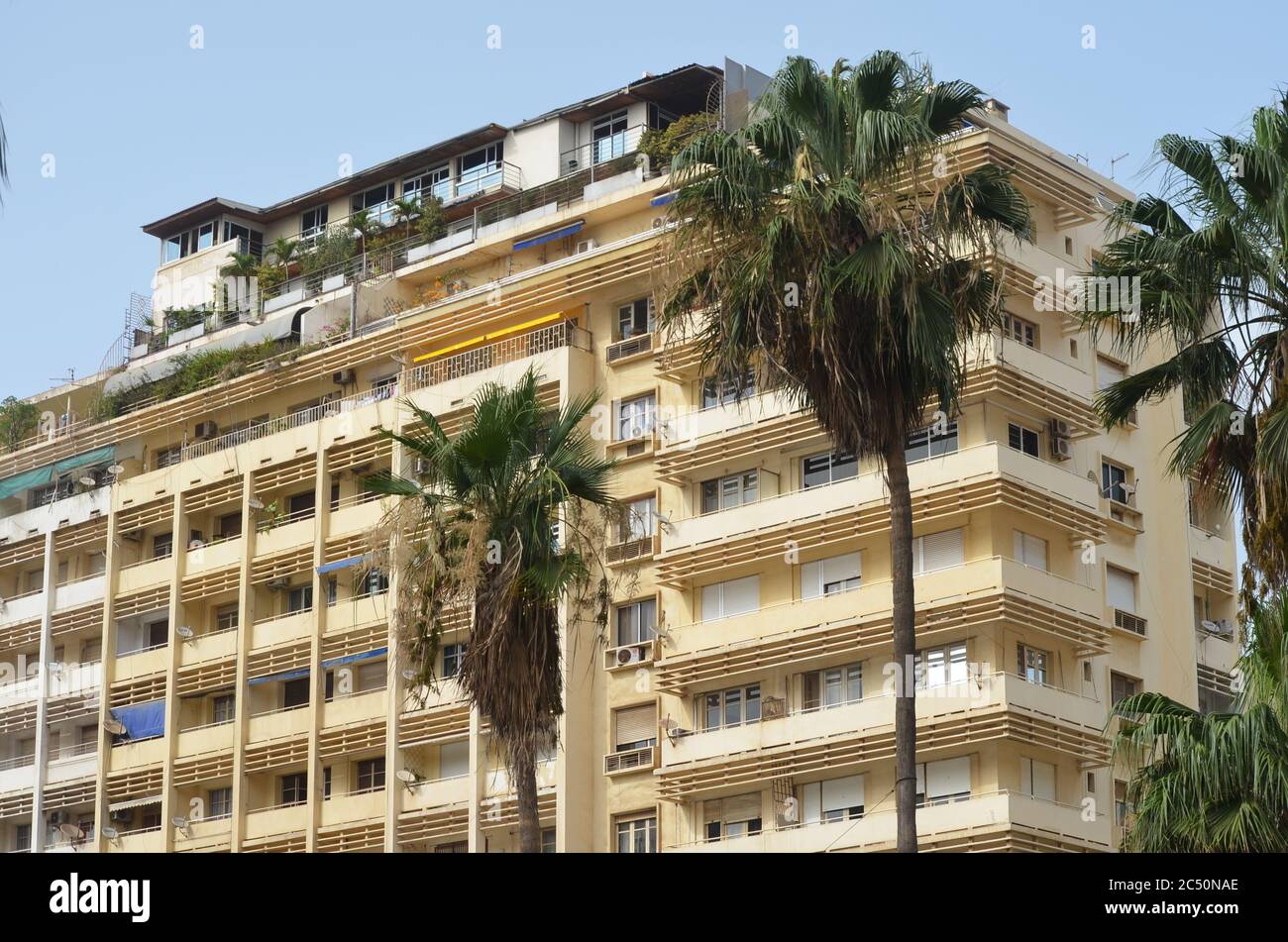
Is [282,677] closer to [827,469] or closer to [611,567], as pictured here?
[611,567]

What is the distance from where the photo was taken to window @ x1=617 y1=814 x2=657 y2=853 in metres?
54.8

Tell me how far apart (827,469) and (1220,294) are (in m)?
22.0

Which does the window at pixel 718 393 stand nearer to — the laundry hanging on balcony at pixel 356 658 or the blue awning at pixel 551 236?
the blue awning at pixel 551 236

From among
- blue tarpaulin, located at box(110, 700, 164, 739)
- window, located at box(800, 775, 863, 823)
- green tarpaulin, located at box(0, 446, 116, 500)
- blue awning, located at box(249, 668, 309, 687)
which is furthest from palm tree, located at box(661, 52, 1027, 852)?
green tarpaulin, located at box(0, 446, 116, 500)

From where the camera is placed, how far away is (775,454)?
55.3 metres

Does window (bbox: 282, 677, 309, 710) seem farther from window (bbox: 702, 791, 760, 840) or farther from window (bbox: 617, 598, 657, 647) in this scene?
window (bbox: 702, 791, 760, 840)

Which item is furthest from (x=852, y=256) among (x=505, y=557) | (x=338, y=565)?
(x=338, y=565)

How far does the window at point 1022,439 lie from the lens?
174ft

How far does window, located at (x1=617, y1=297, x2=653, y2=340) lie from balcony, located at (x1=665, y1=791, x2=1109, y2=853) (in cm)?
1366

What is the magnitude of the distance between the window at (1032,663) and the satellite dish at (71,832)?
28886 mm

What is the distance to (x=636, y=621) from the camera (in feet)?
186
